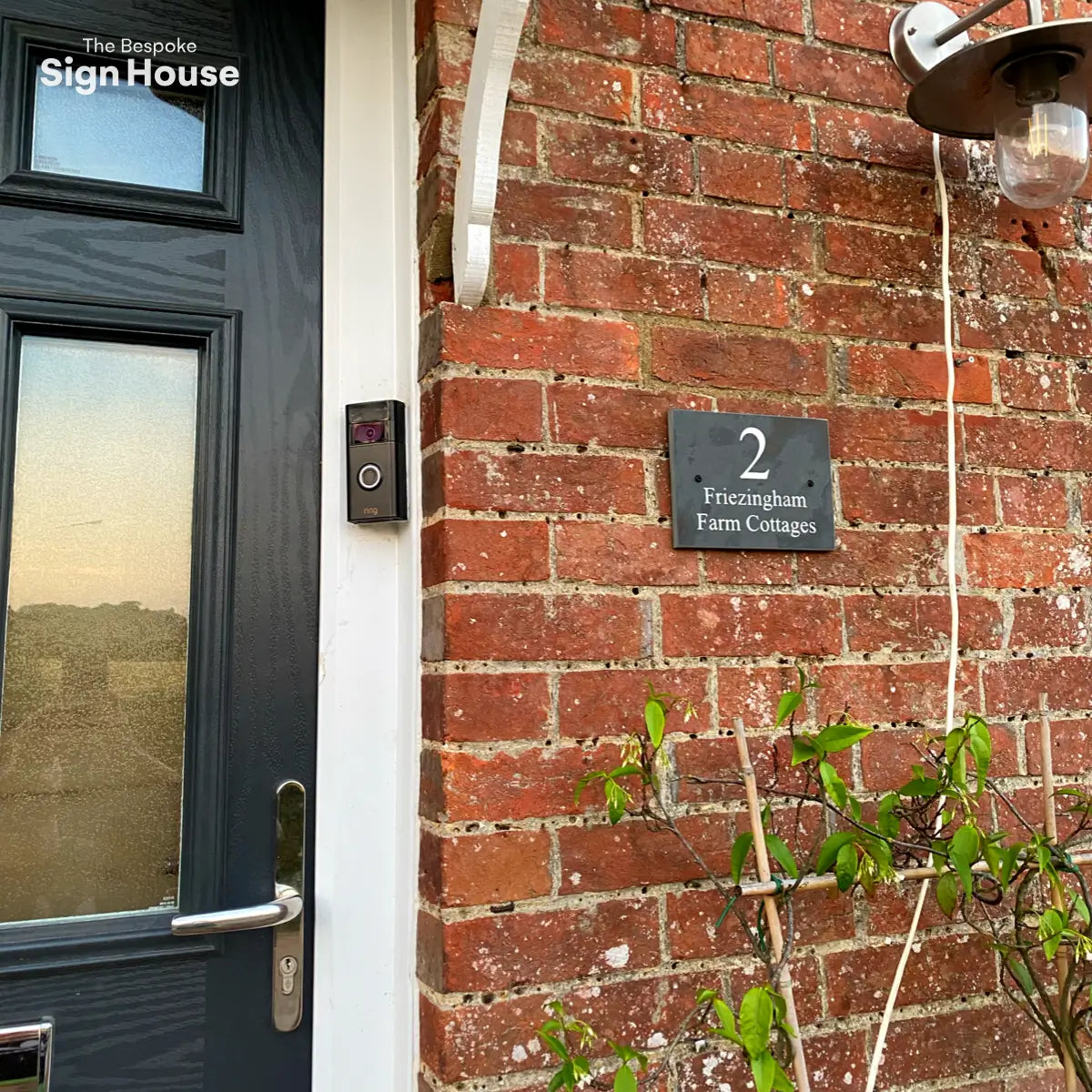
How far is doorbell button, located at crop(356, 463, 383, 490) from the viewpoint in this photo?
1293 millimetres

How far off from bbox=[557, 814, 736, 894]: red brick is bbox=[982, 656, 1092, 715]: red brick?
467 millimetres

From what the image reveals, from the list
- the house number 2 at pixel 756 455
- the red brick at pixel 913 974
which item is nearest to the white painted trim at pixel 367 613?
Answer: the house number 2 at pixel 756 455

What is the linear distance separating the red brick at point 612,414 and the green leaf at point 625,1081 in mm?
723

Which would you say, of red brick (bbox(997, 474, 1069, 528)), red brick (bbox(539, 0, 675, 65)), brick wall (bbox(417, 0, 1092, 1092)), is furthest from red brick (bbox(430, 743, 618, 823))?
red brick (bbox(539, 0, 675, 65))

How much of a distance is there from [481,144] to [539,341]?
0.25m

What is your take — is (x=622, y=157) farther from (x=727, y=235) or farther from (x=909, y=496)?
(x=909, y=496)

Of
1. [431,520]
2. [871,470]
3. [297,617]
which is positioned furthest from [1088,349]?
A: [297,617]

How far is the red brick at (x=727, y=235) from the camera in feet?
4.37

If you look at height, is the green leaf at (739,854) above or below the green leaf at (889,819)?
below

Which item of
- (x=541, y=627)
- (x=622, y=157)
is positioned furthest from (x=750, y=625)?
(x=622, y=157)

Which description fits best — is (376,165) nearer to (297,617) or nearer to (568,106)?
(568,106)

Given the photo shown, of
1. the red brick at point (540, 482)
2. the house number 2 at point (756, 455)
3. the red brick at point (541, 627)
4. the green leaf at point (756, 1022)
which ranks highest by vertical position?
the house number 2 at point (756, 455)

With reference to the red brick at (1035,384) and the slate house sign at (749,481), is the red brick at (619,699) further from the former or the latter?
the red brick at (1035,384)

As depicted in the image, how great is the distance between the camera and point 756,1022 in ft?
3.01
